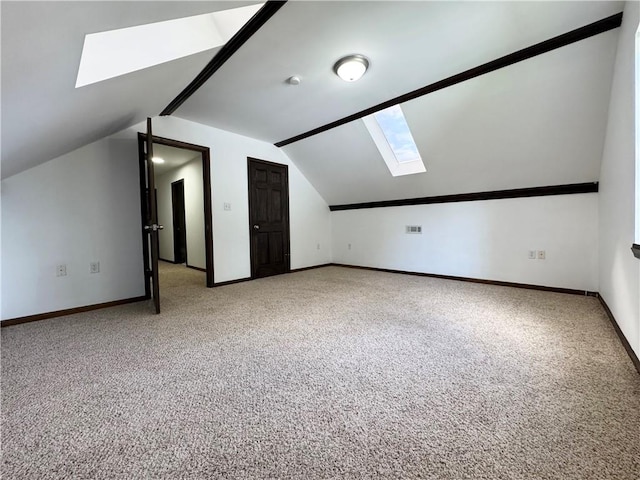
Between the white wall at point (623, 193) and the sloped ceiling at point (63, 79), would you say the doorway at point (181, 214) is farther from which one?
the white wall at point (623, 193)

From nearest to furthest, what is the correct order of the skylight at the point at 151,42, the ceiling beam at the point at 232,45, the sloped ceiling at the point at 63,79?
the sloped ceiling at the point at 63,79, the skylight at the point at 151,42, the ceiling beam at the point at 232,45

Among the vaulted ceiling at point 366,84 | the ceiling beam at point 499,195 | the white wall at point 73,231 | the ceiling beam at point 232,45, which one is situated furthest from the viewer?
the ceiling beam at point 499,195

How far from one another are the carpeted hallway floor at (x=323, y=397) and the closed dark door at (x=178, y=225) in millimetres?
3903

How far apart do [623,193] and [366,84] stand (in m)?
2.18

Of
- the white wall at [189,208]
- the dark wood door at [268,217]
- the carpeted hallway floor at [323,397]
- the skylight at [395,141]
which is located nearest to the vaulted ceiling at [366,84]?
the skylight at [395,141]

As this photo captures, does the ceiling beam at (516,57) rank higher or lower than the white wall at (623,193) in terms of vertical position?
higher

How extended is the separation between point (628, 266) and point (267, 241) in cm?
395

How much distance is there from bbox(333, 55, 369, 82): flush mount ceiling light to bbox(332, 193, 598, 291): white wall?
2448 mm

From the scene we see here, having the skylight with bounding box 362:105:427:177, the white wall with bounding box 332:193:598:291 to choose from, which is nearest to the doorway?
the skylight with bounding box 362:105:427:177

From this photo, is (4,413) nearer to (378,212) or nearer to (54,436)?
(54,436)

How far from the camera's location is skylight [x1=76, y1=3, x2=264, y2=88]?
1.38 meters

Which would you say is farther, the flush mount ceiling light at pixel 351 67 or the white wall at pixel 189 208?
the white wall at pixel 189 208

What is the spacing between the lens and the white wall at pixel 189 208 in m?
5.28

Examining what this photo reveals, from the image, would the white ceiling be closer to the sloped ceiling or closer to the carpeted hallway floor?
the sloped ceiling
